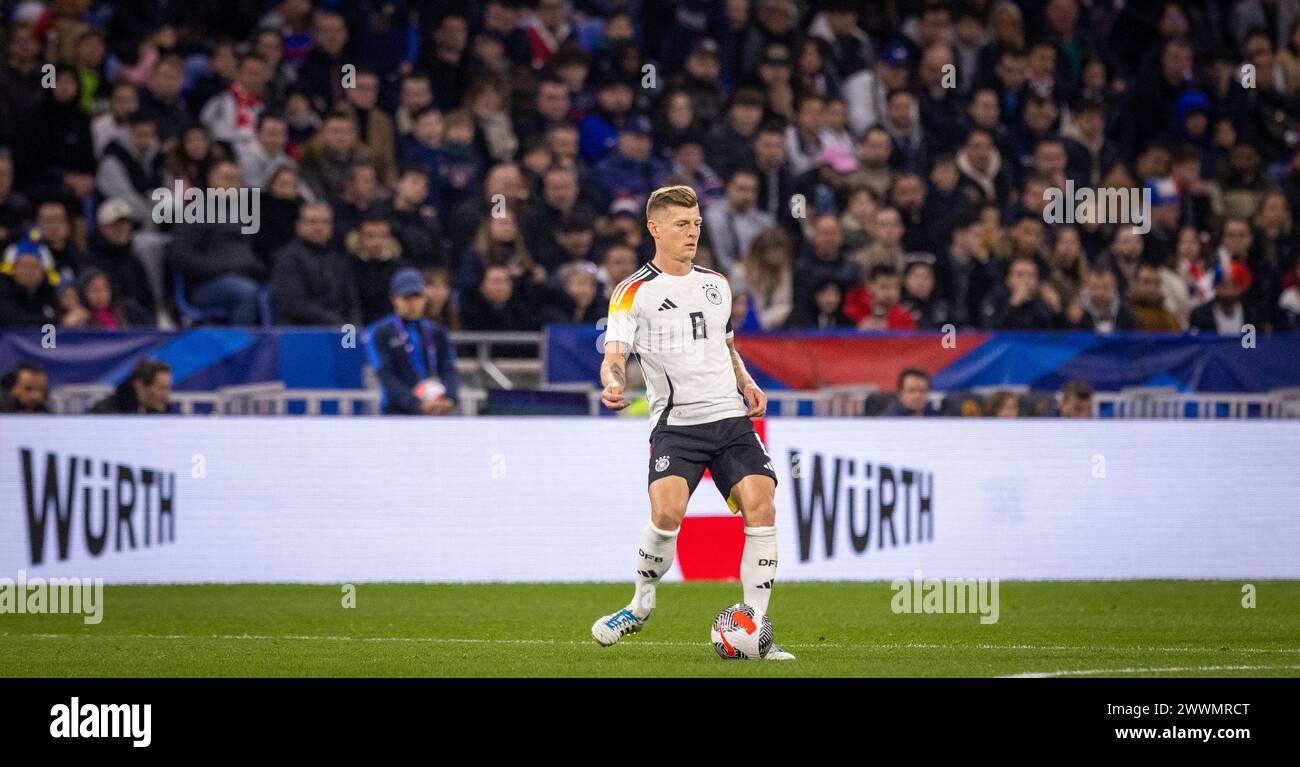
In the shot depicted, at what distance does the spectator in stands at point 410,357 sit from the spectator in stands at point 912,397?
11.8ft

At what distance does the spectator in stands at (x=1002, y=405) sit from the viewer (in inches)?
630

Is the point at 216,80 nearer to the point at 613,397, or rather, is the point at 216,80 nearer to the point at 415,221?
the point at 415,221

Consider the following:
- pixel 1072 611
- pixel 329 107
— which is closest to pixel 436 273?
pixel 329 107

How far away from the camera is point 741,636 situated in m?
9.55

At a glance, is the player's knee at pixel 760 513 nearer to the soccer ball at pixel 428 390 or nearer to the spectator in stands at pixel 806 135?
the soccer ball at pixel 428 390

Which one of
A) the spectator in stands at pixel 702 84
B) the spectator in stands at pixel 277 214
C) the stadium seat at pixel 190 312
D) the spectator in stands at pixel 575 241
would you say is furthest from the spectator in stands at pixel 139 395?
the spectator in stands at pixel 702 84

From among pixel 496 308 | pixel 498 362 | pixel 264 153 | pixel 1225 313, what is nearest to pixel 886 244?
pixel 1225 313

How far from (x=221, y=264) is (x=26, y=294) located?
5.55ft

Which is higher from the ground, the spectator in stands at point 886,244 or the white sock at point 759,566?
the spectator in stands at point 886,244

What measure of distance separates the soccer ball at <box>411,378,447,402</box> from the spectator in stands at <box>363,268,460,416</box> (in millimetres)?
18

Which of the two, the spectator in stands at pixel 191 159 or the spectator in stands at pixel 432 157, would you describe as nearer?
the spectator in stands at pixel 191 159

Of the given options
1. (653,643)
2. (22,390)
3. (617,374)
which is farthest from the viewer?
(22,390)

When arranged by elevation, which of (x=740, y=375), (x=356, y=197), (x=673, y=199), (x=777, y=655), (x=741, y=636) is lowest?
(x=777, y=655)

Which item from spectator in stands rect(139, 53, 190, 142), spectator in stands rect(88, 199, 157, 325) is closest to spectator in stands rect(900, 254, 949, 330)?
Answer: spectator in stands rect(88, 199, 157, 325)
